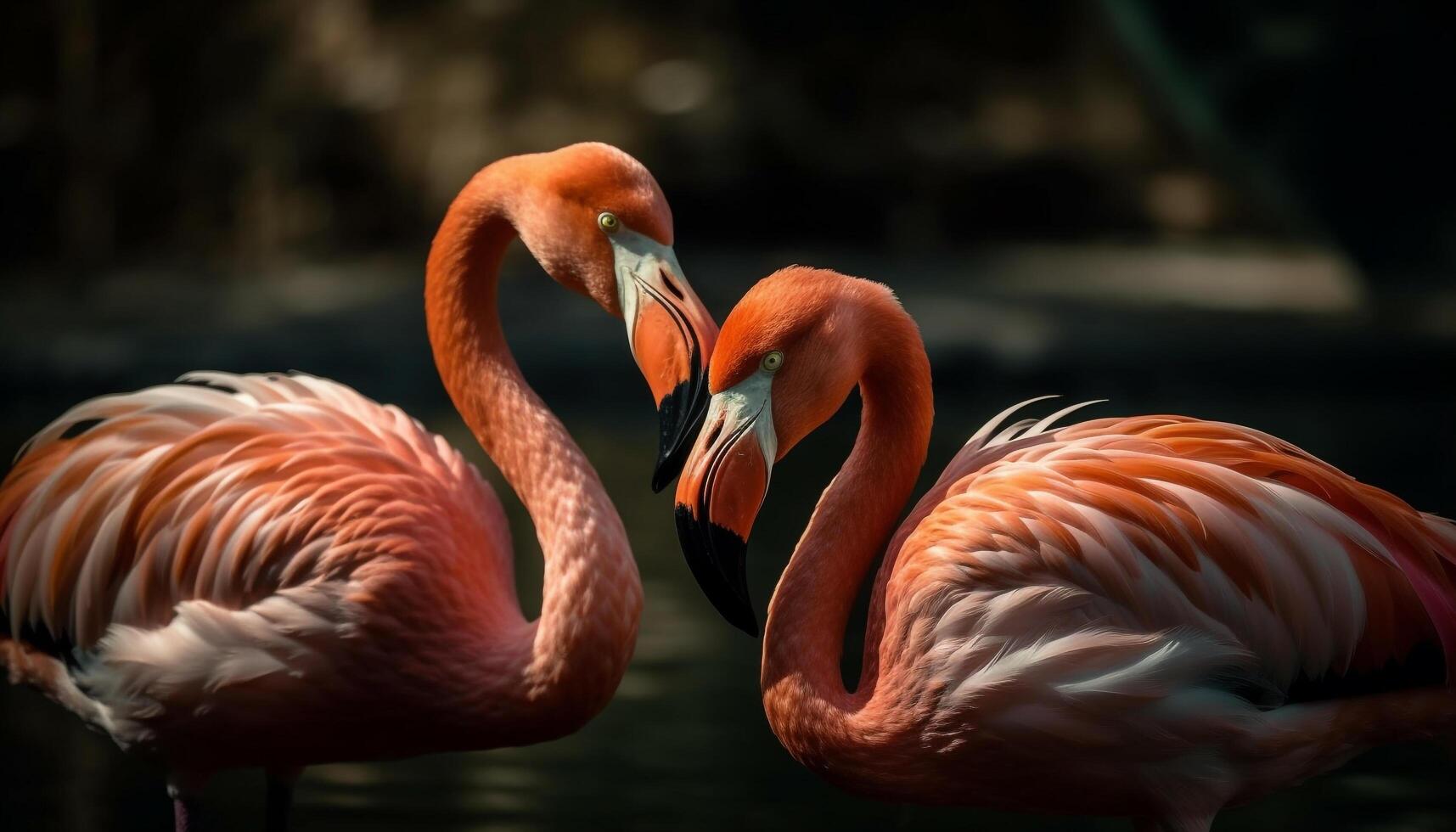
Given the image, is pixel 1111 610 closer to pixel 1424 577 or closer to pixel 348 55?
pixel 1424 577

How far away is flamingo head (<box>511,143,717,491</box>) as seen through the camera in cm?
316

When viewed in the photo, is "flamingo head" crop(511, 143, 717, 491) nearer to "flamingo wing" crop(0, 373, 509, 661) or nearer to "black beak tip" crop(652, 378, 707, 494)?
"black beak tip" crop(652, 378, 707, 494)

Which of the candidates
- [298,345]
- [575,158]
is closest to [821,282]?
[575,158]

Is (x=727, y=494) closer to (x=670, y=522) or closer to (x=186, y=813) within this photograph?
(x=186, y=813)

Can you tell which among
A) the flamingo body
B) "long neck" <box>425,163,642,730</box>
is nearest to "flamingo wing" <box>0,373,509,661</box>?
the flamingo body

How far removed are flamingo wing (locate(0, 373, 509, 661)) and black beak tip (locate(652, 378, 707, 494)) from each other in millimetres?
451

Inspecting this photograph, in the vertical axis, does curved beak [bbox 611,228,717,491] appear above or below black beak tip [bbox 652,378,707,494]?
above

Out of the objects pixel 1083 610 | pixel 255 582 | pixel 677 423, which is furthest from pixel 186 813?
pixel 1083 610

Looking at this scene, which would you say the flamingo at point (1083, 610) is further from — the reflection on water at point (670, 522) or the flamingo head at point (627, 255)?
the reflection on water at point (670, 522)

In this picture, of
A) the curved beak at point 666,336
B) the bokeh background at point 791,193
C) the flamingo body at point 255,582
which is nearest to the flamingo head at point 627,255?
the curved beak at point 666,336

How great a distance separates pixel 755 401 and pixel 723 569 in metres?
0.29

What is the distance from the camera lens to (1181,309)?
11281mm

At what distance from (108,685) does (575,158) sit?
1318 mm

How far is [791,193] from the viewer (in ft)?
44.3
